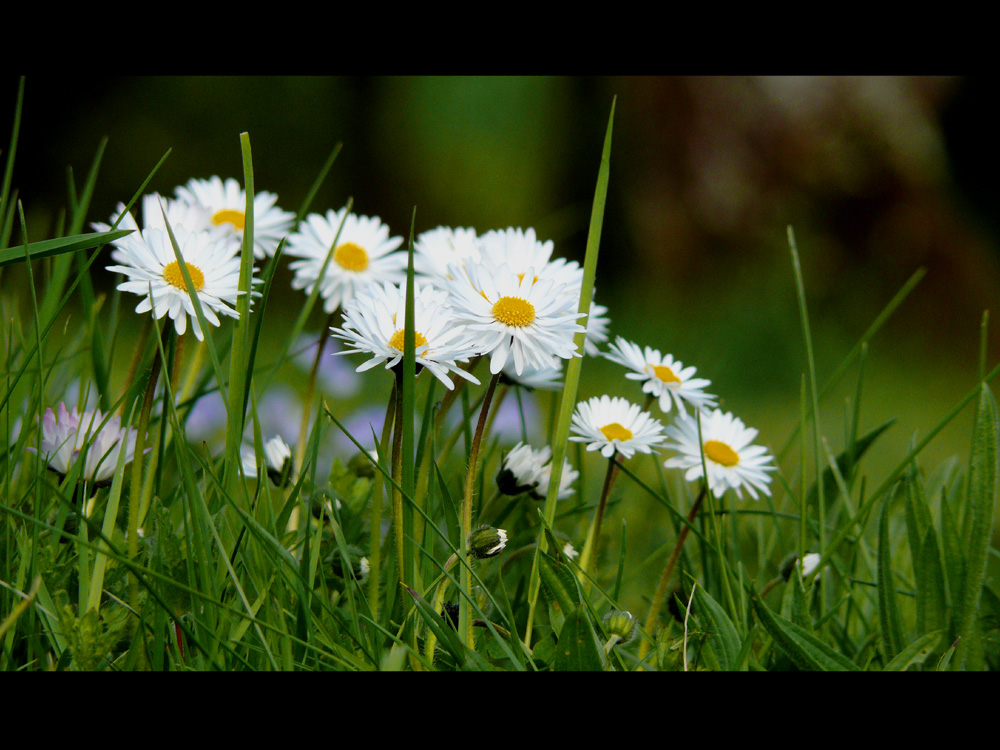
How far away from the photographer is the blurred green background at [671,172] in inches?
82.3

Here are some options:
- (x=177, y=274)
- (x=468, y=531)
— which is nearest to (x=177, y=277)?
(x=177, y=274)

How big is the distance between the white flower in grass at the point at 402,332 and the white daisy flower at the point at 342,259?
0.13 m

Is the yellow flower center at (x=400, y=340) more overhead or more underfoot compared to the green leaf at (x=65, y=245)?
more underfoot

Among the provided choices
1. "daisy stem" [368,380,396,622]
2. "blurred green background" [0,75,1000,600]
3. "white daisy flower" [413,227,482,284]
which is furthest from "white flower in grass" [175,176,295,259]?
"blurred green background" [0,75,1000,600]

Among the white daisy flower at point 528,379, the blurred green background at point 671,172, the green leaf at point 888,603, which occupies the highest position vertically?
the blurred green background at point 671,172

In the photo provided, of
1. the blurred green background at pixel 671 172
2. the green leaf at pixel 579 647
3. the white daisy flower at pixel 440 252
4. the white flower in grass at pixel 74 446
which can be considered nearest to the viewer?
the green leaf at pixel 579 647

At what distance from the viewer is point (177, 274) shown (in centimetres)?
45

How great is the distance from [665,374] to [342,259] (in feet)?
0.92

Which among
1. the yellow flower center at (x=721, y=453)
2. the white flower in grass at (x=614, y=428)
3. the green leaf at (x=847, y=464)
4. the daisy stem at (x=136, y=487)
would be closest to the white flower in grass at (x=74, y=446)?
the daisy stem at (x=136, y=487)

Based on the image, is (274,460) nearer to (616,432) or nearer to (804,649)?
(616,432)

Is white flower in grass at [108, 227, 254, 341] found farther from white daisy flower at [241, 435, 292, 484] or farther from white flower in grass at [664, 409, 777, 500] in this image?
white flower in grass at [664, 409, 777, 500]

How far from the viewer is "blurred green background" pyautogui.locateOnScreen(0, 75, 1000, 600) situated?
2.09 m

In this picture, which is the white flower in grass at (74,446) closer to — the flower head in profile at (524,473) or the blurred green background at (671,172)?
the flower head in profile at (524,473)
